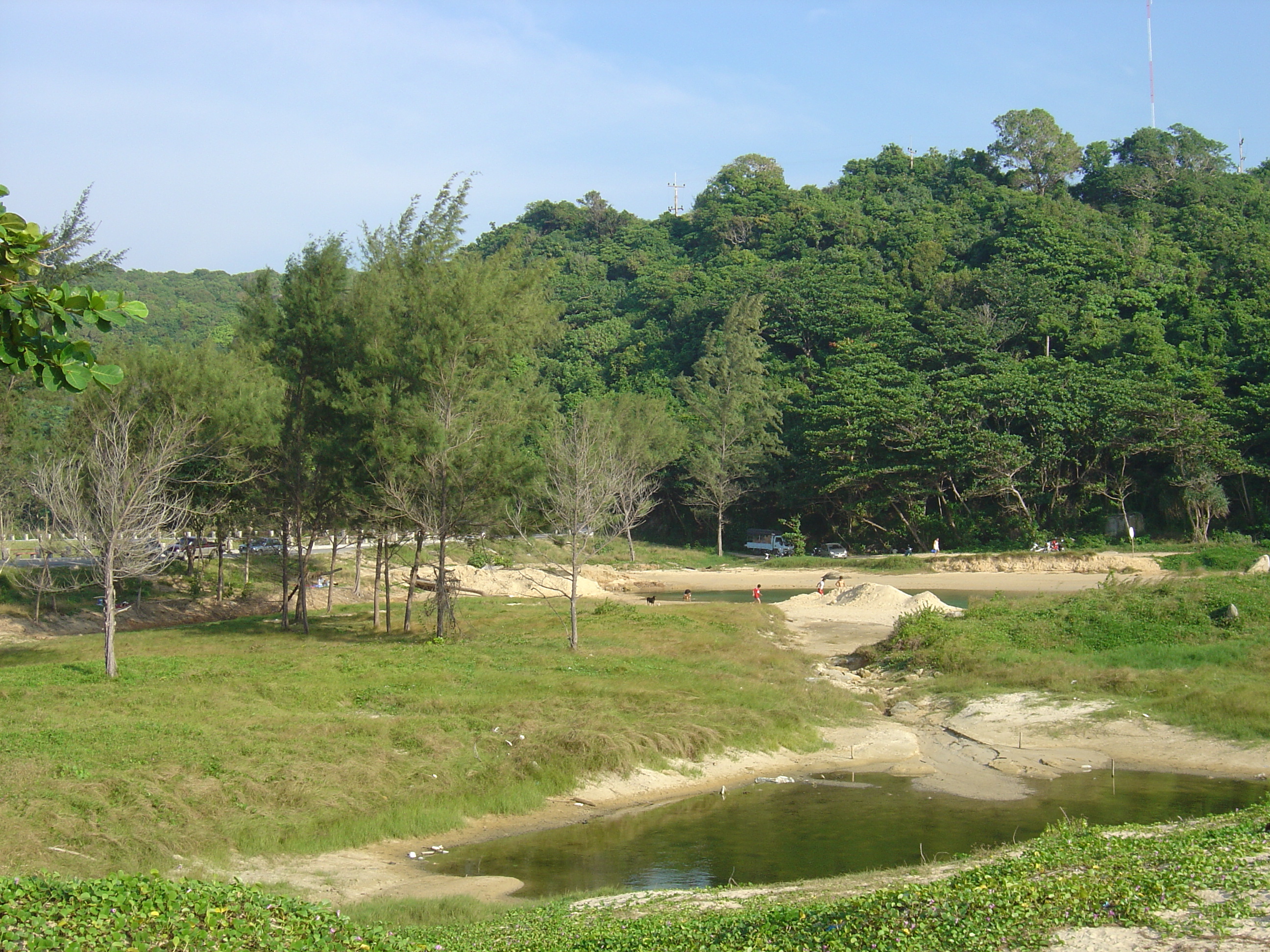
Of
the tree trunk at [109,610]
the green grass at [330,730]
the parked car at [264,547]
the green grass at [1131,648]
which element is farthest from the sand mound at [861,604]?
the parked car at [264,547]

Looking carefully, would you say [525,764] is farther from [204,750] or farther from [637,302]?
[637,302]

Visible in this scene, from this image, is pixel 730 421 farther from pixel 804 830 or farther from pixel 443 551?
pixel 804 830

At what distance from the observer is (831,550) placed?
66312mm

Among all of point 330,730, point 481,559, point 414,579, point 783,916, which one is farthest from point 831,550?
point 783,916

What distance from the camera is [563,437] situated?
39562 mm

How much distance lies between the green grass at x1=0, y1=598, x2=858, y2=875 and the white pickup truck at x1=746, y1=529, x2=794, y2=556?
38454 mm

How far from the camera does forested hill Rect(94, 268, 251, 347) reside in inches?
3487

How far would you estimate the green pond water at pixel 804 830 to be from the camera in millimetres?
14477

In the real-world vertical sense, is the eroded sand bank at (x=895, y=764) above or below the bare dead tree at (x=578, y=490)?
below

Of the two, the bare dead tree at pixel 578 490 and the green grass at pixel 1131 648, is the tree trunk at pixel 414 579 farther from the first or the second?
the green grass at pixel 1131 648

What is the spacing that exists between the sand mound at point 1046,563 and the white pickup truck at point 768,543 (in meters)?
13.1

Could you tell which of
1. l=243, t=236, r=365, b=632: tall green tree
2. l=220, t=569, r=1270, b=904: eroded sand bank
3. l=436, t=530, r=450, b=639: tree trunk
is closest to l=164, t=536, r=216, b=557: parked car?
l=243, t=236, r=365, b=632: tall green tree

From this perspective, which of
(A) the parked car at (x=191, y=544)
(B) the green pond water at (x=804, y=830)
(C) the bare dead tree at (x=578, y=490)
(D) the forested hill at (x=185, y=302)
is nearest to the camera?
(B) the green pond water at (x=804, y=830)

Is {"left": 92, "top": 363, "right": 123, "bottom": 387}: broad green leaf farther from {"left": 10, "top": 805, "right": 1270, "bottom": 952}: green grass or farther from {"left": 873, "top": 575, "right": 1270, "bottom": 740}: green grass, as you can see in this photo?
{"left": 873, "top": 575, "right": 1270, "bottom": 740}: green grass
